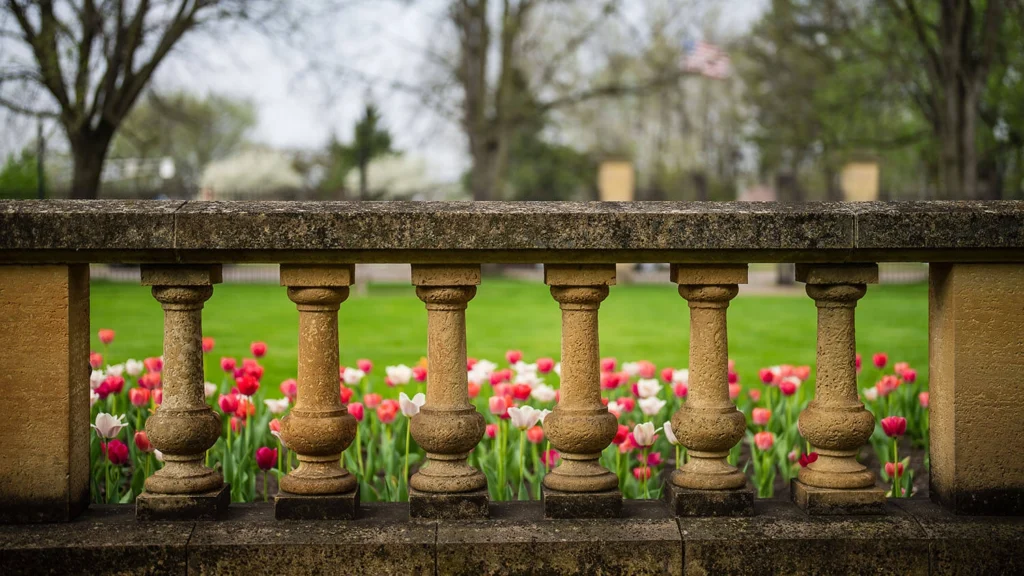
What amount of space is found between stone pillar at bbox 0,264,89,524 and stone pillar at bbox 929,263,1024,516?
2.30 m

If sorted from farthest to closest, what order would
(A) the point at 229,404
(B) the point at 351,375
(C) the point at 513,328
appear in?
(C) the point at 513,328
(B) the point at 351,375
(A) the point at 229,404

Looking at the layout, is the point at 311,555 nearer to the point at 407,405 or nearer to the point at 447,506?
the point at 447,506

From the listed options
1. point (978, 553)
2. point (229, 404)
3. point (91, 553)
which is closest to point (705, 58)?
point (229, 404)

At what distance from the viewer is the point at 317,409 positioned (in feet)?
8.01

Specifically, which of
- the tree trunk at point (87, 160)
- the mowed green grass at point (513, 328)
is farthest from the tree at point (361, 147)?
the mowed green grass at point (513, 328)

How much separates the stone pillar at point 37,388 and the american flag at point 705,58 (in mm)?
23371

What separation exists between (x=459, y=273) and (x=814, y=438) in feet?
3.46

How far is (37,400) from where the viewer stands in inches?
92.6

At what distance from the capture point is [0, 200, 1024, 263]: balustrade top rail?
7.43 ft

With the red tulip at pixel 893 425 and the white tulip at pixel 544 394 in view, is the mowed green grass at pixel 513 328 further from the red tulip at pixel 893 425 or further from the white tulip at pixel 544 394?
the red tulip at pixel 893 425

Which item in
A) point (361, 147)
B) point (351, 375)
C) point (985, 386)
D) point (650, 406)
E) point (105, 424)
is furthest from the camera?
point (361, 147)

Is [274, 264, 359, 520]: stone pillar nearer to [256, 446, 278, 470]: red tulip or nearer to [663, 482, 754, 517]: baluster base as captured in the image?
[256, 446, 278, 470]: red tulip

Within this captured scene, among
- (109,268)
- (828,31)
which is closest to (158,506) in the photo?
(828,31)

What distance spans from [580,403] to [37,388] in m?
1.40
